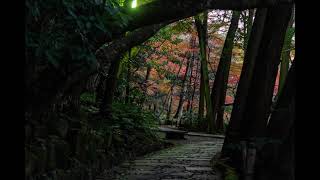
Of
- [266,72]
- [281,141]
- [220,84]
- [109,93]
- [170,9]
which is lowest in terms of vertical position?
[281,141]

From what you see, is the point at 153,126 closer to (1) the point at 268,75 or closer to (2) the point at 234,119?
(2) the point at 234,119

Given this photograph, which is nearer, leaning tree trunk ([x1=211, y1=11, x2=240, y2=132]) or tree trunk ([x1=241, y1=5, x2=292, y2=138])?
tree trunk ([x1=241, y1=5, x2=292, y2=138])

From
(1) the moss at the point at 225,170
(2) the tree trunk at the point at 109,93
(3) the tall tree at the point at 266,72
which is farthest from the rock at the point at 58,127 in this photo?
(2) the tree trunk at the point at 109,93

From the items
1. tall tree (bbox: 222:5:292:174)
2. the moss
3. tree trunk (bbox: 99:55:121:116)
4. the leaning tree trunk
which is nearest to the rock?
the moss

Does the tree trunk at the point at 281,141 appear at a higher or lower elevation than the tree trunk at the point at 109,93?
lower

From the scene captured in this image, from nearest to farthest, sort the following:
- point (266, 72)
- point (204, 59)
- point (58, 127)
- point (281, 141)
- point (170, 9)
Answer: point (281, 141) < point (170, 9) < point (58, 127) < point (266, 72) < point (204, 59)

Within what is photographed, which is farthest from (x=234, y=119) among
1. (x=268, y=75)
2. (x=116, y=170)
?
(x=116, y=170)

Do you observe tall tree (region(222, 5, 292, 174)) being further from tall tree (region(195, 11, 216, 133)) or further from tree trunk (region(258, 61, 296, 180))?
tall tree (region(195, 11, 216, 133))

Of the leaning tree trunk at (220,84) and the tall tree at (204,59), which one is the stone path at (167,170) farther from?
the leaning tree trunk at (220,84)

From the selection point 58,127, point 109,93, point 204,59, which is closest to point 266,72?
point 58,127

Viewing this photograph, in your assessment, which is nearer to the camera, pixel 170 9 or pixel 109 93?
pixel 170 9

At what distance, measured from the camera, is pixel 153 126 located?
13.9 metres

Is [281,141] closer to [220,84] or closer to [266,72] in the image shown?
[266,72]

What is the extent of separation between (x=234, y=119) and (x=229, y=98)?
81.6 ft
